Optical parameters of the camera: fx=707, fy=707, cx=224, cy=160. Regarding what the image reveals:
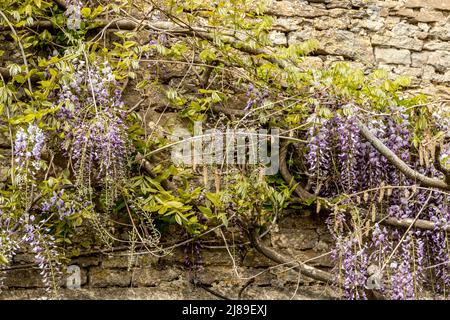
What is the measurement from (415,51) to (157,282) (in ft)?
6.54

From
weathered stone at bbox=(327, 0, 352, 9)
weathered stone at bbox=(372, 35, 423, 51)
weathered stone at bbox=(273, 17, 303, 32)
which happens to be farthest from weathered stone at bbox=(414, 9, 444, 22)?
weathered stone at bbox=(273, 17, 303, 32)

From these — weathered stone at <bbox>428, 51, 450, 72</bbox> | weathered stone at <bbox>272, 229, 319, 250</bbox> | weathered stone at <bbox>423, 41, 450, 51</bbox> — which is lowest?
weathered stone at <bbox>272, 229, 319, 250</bbox>

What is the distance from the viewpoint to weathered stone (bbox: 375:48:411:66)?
404cm

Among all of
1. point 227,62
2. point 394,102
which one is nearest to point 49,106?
point 227,62

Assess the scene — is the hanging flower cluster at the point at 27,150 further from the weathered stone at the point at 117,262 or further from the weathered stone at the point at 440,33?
the weathered stone at the point at 440,33

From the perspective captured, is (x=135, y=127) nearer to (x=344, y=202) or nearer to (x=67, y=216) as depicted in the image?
(x=67, y=216)

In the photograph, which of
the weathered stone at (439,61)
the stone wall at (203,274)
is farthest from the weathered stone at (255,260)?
the weathered stone at (439,61)

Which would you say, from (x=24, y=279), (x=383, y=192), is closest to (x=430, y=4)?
(x=383, y=192)

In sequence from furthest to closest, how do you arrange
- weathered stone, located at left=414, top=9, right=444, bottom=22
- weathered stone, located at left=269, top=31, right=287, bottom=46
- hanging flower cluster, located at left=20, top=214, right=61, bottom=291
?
weathered stone, located at left=414, top=9, right=444, bottom=22, weathered stone, located at left=269, top=31, right=287, bottom=46, hanging flower cluster, located at left=20, top=214, right=61, bottom=291

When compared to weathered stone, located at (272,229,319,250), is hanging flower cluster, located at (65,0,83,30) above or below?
above

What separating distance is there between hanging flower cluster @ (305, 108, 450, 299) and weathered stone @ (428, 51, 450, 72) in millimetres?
656

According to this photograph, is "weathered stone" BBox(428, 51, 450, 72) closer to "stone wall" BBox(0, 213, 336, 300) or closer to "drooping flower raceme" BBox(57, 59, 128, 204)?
"stone wall" BBox(0, 213, 336, 300)

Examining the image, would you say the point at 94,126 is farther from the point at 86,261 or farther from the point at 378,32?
the point at 378,32

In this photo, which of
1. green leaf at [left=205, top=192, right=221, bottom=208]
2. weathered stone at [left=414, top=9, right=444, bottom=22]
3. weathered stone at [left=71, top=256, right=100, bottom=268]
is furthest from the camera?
weathered stone at [left=414, top=9, right=444, bottom=22]
